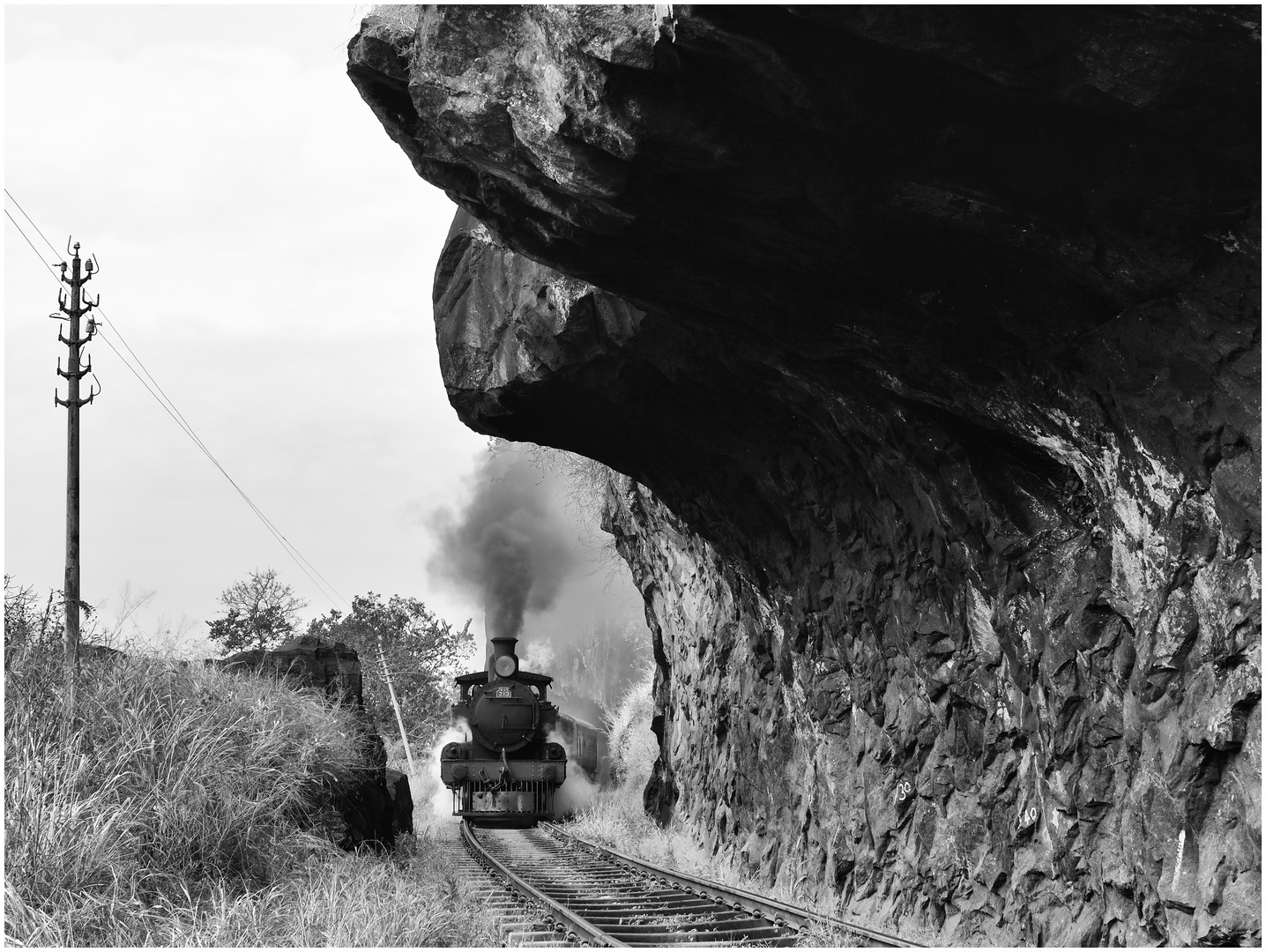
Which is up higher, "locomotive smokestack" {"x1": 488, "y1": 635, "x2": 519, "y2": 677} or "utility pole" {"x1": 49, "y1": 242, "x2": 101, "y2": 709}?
"utility pole" {"x1": 49, "y1": 242, "x2": 101, "y2": 709}

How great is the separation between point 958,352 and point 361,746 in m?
8.78

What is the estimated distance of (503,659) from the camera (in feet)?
71.3

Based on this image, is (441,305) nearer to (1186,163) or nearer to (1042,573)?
(1042,573)

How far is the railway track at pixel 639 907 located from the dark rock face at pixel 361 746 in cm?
144

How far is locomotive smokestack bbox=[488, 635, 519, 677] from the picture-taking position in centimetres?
2156

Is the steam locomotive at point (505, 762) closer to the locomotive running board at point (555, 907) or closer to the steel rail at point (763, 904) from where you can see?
the locomotive running board at point (555, 907)

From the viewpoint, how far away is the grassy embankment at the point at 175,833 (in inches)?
271

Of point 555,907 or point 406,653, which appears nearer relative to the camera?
point 555,907

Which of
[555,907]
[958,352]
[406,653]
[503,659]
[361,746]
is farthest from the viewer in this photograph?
[406,653]

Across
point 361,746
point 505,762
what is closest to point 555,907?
point 361,746

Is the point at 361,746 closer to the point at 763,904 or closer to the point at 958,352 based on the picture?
the point at 763,904

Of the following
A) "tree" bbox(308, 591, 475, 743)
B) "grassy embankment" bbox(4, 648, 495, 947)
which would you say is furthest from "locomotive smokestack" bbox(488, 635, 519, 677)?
"tree" bbox(308, 591, 475, 743)

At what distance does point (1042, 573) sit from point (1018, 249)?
252cm

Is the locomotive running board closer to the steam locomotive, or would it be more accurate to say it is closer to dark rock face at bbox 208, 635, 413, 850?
dark rock face at bbox 208, 635, 413, 850
